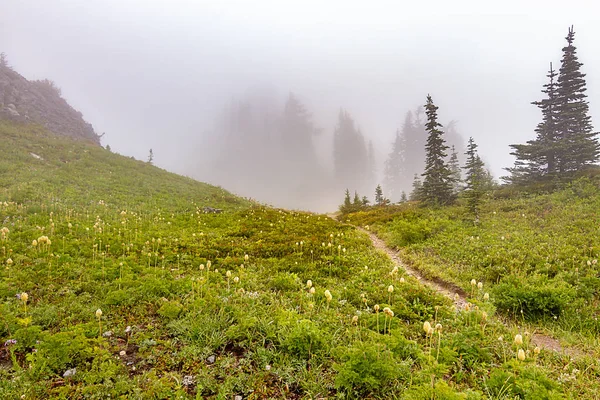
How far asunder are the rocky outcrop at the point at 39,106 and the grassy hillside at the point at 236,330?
45793 millimetres

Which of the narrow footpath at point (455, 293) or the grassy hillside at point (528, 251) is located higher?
the grassy hillside at point (528, 251)

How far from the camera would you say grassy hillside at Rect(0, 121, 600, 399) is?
412 cm

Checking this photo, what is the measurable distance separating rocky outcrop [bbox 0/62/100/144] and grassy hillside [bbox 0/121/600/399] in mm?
45793

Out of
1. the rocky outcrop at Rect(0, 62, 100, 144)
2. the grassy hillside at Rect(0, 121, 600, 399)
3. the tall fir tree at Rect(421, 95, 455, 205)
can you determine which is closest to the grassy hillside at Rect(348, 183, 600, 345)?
the grassy hillside at Rect(0, 121, 600, 399)

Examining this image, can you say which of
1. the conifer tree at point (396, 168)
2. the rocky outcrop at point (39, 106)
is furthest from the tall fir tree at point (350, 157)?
the rocky outcrop at point (39, 106)

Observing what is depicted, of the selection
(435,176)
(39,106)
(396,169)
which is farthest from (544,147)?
(396,169)

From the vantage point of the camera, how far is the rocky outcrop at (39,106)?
43844mm

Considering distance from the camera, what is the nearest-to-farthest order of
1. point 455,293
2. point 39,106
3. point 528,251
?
point 455,293 → point 528,251 → point 39,106

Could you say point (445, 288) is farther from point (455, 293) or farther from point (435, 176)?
point (435, 176)

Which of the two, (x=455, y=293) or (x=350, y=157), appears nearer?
(x=455, y=293)

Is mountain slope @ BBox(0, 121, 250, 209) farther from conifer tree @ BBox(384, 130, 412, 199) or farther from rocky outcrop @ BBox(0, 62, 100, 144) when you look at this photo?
conifer tree @ BBox(384, 130, 412, 199)

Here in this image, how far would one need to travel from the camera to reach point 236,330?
5.43 meters

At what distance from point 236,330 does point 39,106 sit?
64.0m

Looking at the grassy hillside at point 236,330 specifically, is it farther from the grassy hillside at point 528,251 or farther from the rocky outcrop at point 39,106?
the rocky outcrop at point 39,106
